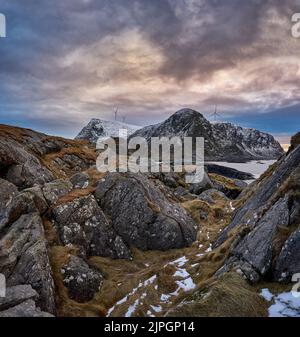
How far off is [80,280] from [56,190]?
11035 millimetres

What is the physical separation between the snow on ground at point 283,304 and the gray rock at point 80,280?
1234 centimetres

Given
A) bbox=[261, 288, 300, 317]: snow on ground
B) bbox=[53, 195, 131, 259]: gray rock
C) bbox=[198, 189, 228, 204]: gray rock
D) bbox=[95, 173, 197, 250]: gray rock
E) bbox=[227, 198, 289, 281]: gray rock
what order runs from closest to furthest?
1. bbox=[261, 288, 300, 317]: snow on ground
2. bbox=[227, 198, 289, 281]: gray rock
3. bbox=[53, 195, 131, 259]: gray rock
4. bbox=[95, 173, 197, 250]: gray rock
5. bbox=[198, 189, 228, 204]: gray rock

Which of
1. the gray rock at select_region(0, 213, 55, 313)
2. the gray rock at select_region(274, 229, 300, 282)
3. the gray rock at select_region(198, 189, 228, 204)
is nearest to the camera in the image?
the gray rock at select_region(274, 229, 300, 282)

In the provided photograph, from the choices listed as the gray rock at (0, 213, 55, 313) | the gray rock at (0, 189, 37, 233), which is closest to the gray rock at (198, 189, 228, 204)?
the gray rock at (0, 189, 37, 233)

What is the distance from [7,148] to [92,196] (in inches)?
696

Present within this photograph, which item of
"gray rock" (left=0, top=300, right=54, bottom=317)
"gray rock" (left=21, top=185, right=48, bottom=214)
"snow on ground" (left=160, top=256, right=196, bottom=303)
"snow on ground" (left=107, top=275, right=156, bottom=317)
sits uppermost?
"gray rock" (left=21, top=185, right=48, bottom=214)

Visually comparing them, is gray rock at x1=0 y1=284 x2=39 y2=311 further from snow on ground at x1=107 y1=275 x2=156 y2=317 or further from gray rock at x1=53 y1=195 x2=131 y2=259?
gray rock at x1=53 y1=195 x2=131 y2=259

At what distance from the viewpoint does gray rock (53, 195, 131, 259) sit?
87.0 feet

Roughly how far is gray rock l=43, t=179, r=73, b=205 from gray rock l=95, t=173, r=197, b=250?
10.6ft

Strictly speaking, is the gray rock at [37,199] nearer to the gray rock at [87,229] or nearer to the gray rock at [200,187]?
the gray rock at [87,229]

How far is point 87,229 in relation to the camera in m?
27.6

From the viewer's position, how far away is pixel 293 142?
27.4 meters

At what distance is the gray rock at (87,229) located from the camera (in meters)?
26.5
